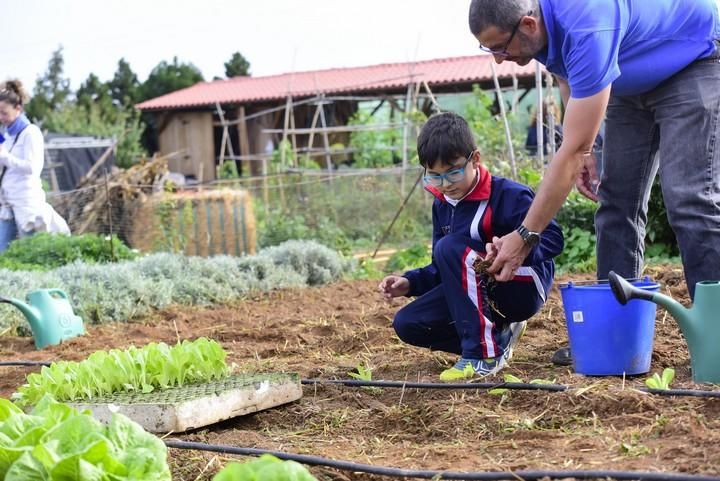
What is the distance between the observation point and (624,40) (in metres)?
3.10

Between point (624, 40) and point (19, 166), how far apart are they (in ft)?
17.3

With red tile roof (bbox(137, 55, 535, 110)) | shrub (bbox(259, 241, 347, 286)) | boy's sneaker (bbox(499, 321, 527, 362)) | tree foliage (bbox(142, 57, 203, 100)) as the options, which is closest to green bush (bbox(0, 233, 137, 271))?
shrub (bbox(259, 241, 347, 286))

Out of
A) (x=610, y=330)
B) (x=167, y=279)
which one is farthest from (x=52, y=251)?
(x=610, y=330)

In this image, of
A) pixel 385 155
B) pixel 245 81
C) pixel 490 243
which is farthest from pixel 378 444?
pixel 245 81

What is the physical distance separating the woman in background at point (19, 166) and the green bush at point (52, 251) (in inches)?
8.3

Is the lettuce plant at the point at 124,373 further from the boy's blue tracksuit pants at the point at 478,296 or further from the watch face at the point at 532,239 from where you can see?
the watch face at the point at 532,239

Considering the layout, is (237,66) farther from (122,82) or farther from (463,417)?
(463,417)

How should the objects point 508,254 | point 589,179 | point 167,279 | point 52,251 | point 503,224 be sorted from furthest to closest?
1. point 52,251
2. point 167,279
3. point 589,179
4. point 503,224
5. point 508,254

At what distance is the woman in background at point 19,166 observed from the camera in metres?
6.98

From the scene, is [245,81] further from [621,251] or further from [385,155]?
[621,251]

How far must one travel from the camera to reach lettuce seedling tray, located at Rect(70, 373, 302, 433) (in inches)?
115

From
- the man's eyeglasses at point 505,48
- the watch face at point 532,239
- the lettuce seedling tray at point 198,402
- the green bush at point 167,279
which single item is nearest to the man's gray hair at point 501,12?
the man's eyeglasses at point 505,48

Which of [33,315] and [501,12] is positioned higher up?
[501,12]

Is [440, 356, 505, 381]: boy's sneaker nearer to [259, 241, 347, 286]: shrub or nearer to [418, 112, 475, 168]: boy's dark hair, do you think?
[418, 112, 475, 168]: boy's dark hair
